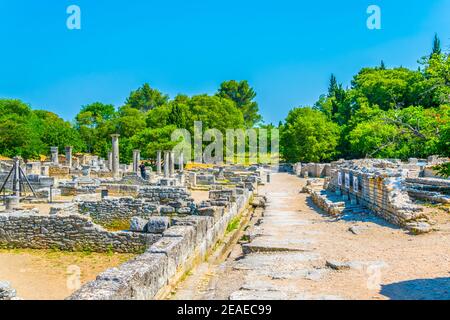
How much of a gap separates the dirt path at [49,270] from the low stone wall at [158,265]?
78.7 inches

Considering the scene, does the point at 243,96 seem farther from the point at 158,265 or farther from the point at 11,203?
the point at 158,265

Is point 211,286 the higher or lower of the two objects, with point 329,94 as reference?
lower

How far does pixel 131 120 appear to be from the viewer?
71562mm

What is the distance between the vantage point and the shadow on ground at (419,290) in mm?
6879

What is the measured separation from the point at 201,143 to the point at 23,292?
54.4 meters

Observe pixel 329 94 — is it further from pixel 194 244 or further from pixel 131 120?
pixel 194 244

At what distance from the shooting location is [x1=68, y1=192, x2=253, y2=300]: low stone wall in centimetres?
561

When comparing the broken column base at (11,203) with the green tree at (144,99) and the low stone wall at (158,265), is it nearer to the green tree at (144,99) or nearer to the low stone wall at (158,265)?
the low stone wall at (158,265)

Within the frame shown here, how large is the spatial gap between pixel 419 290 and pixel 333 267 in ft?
5.99

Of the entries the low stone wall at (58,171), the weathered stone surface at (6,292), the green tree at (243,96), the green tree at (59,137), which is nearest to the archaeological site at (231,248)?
the weathered stone surface at (6,292)

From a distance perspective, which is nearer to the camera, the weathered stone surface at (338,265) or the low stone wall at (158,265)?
the low stone wall at (158,265)

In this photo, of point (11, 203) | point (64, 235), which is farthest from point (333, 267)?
point (11, 203)
